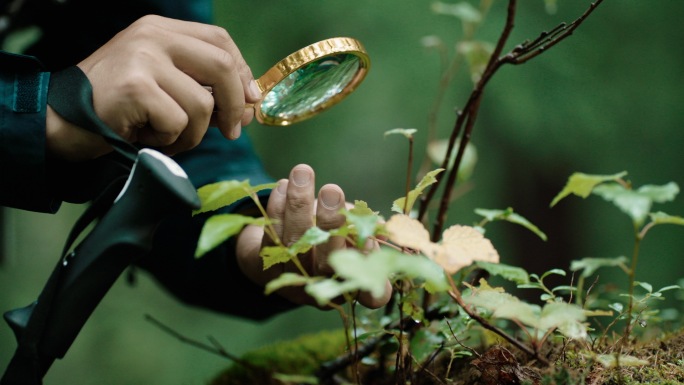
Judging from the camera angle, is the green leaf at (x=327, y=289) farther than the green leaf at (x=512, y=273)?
No

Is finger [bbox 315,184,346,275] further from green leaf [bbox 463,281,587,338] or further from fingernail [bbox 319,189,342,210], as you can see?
green leaf [bbox 463,281,587,338]

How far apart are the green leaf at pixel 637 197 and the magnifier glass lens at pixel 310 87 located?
48 cm

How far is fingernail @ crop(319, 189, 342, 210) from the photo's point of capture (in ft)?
2.60

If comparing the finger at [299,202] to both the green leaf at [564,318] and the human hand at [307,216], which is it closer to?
the human hand at [307,216]

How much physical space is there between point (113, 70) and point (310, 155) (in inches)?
108

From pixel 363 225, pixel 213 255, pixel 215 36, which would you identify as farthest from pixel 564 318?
pixel 213 255

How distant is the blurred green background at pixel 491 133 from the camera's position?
119 inches

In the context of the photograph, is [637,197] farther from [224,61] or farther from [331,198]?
[224,61]

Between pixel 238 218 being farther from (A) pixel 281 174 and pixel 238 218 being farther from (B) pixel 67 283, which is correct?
(A) pixel 281 174

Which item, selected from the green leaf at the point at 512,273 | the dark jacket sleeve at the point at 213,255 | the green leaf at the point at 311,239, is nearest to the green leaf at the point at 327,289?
the green leaf at the point at 311,239

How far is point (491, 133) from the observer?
3299 mm

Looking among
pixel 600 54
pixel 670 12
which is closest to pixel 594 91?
pixel 600 54

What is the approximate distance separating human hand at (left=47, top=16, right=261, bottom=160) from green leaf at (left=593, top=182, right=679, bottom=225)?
534mm

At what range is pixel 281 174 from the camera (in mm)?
3494
